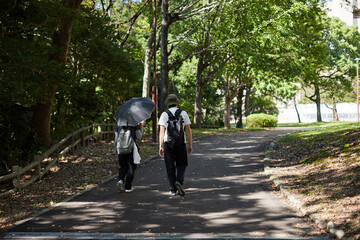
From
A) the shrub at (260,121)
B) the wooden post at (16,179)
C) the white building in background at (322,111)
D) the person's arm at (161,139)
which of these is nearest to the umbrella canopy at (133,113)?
the person's arm at (161,139)

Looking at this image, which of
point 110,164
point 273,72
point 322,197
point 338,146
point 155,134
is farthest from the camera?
point 273,72

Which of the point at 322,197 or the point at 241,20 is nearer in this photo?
the point at 322,197

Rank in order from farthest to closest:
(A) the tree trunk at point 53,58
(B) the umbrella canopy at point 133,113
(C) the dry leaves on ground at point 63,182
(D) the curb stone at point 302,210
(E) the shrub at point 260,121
→ (E) the shrub at point 260,121, (A) the tree trunk at point 53,58, (B) the umbrella canopy at point 133,113, (C) the dry leaves on ground at point 63,182, (D) the curb stone at point 302,210

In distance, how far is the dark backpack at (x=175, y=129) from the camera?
25.3ft

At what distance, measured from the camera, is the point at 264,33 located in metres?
20.7

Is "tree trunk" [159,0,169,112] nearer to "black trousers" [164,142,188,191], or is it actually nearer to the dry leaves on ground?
the dry leaves on ground

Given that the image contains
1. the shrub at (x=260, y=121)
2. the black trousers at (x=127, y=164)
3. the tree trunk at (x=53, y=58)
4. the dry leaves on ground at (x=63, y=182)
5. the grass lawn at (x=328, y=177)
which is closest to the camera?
the grass lawn at (x=328, y=177)

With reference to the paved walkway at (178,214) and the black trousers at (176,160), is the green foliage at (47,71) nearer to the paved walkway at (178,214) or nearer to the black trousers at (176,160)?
the paved walkway at (178,214)

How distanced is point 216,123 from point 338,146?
30440mm

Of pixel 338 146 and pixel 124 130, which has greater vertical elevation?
pixel 124 130

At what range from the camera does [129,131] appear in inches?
325

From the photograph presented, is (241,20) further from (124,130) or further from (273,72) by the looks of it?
(124,130)

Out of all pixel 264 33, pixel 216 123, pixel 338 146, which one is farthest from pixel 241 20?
pixel 216 123

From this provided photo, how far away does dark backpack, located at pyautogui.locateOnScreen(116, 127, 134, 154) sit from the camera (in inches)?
322
